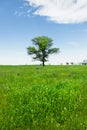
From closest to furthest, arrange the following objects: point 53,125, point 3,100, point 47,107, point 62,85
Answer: point 53,125, point 47,107, point 3,100, point 62,85

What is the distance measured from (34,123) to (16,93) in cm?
367

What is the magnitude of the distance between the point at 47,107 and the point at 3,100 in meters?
2.05

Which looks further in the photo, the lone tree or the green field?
the lone tree

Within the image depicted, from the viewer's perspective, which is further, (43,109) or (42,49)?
(42,49)

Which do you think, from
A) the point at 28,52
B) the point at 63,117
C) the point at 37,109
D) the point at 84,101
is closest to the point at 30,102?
the point at 37,109

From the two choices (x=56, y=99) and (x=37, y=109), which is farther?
(x=56, y=99)

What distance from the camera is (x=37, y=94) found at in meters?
13.5

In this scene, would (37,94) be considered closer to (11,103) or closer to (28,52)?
(11,103)

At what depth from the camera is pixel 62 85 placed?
53.3 ft

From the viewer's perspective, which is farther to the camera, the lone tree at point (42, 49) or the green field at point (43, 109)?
the lone tree at point (42, 49)

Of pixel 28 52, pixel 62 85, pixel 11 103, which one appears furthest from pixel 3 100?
pixel 28 52

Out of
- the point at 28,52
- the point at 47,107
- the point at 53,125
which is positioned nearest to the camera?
the point at 53,125

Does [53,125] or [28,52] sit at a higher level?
[28,52]

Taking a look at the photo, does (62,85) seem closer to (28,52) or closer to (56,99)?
(56,99)
